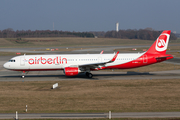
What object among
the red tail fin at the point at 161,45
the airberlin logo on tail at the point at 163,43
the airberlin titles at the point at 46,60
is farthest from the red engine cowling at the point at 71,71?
the airberlin logo on tail at the point at 163,43

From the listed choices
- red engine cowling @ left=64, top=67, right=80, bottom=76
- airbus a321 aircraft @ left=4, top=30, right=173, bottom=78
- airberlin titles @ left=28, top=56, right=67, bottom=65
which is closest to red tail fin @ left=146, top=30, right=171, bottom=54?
airbus a321 aircraft @ left=4, top=30, right=173, bottom=78

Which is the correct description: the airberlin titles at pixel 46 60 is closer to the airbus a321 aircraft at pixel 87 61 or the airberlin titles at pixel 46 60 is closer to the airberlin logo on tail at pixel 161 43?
the airbus a321 aircraft at pixel 87 61

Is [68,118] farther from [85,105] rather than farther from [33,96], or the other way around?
[33,96]

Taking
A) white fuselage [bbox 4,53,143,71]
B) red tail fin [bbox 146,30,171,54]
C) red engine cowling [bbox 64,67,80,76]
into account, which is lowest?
red engine cowling [bbox 64,67,80,76]

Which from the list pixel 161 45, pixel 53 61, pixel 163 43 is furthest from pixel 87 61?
pixel 163 43

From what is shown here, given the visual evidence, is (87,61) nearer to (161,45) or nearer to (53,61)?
(53,61)

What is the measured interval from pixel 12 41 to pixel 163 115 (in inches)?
5996

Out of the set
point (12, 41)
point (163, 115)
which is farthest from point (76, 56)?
point (12, 41)

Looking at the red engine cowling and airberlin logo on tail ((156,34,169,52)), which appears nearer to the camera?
the red engine cowling

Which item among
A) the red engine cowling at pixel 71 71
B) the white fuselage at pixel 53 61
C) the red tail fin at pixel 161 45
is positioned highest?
the red tail fin at pixel 161 45

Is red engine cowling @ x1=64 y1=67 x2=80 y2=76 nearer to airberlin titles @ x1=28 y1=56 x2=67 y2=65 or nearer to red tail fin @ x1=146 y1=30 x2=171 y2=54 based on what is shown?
airberlin titles @ x1=28 y1=56 x2=67 y2=65

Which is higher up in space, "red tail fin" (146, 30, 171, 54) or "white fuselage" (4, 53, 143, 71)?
"red tail fin" (146, 30, 171, 54)

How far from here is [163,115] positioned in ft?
50.2

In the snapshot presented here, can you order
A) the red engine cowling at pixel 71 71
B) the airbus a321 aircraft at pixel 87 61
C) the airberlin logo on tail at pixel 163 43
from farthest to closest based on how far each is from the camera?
the airberlin logo on tail at pixel 163 43
the airbus a321 aircraft at pixel 87 61
the red engine cowling at pixel 71 71
